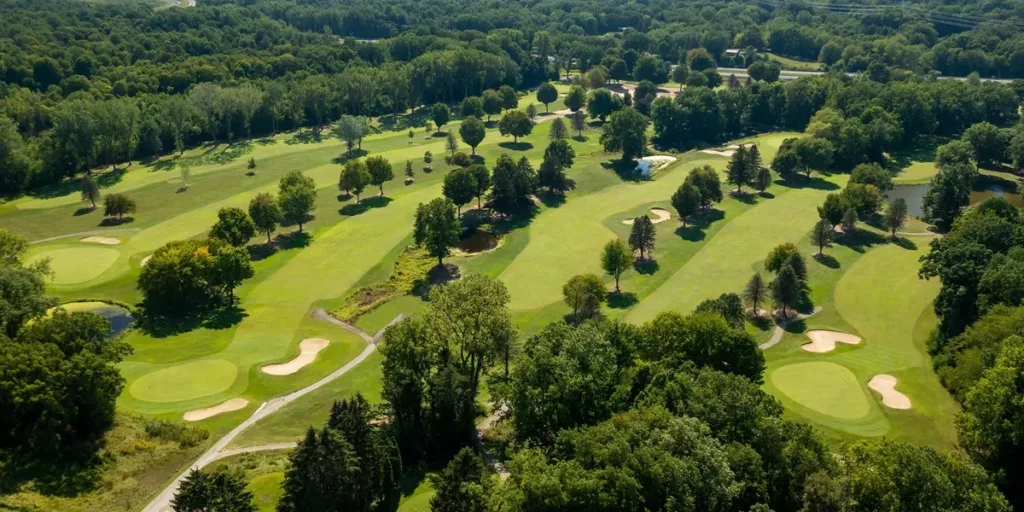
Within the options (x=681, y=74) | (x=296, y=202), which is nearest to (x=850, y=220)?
(x=296, y=202)

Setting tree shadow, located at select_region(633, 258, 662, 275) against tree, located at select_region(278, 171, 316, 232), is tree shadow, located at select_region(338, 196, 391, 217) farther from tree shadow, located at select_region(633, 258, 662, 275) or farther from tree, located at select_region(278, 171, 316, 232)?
tree shadow, located at select_region(633, 258, 662, 275)

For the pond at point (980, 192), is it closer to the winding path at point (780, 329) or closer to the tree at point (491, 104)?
the winding path at point (780, 329)

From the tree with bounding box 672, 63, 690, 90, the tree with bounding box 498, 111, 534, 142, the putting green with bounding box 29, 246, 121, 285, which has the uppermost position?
the tree with bounding box 672, 63, 690, 90

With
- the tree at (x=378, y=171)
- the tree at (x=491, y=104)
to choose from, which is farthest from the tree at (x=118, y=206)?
the tree at (x=491, y=104)

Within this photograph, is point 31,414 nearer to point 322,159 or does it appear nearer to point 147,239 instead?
point 147,239

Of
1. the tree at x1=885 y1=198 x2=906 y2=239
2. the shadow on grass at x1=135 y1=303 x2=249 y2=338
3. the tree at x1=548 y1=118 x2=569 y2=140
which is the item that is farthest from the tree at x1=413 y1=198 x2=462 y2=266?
the tree at x1=885 y1=198 x2=906 y2=239
